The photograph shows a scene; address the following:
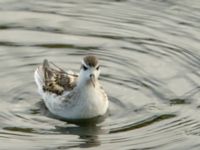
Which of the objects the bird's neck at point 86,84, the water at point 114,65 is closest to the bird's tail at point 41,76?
the water at point 114,65

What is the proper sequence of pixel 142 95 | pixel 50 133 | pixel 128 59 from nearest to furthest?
pixel 50 133
pixel 142 95
pixel 128 59

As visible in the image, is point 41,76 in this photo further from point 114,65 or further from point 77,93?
point 114,65

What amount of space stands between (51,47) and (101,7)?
245 cm

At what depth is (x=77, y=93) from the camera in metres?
17.2

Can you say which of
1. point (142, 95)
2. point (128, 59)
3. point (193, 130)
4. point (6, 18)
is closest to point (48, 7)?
point (6, 18)

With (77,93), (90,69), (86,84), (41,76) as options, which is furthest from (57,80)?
(90,69)

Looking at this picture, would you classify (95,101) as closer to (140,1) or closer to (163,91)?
(163,91)

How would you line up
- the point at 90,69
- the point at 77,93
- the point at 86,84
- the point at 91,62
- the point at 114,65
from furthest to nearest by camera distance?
the point at 114,65
the point at 77,93
the point at 86,84
the point at 90,69
the point at 91,62

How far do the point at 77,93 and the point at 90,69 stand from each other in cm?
89

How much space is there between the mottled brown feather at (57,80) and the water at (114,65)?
0.32 metres

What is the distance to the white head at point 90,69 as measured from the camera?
53.7ft

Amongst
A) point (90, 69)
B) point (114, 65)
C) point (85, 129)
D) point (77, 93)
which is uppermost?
Result: point (114, 65)

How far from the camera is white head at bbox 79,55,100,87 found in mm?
16375

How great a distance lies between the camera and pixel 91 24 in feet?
67.8
